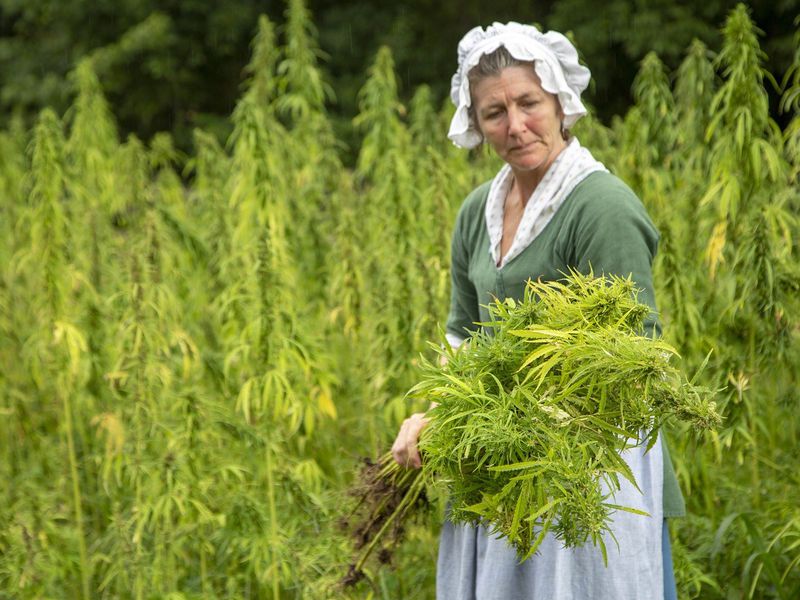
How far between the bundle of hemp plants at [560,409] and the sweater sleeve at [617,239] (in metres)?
0.24

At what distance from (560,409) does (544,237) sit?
0.56 metres

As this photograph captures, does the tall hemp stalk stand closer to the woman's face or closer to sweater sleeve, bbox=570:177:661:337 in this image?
the woman's face

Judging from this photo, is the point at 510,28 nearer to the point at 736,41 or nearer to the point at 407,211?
the point at 736,41

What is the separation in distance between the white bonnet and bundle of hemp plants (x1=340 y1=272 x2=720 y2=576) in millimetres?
573

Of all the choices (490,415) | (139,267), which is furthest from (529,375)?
(139,267)

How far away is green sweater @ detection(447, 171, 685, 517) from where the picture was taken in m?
1.63

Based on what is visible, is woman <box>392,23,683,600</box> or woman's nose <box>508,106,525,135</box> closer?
woman <box>392,23,683,600</box>

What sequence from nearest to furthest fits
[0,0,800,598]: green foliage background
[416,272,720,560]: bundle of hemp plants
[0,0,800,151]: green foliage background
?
[416,272,720,560]: bundle of hemp plants
[0,0,800,598]: green foliage background
[0,0,800,151]: green foliage background

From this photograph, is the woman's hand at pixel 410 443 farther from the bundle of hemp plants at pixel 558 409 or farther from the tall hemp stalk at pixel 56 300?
the tall hemp stalk at pixel 56 300

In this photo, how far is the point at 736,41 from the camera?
2.54 m

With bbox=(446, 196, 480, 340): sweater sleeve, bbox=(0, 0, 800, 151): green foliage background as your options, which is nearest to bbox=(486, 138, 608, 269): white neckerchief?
bbox=(446, 196, 480, 340): sweater sleeve

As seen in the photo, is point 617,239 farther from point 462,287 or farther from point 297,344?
point 297,344

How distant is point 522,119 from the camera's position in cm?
181

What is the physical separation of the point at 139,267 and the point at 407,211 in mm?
976
